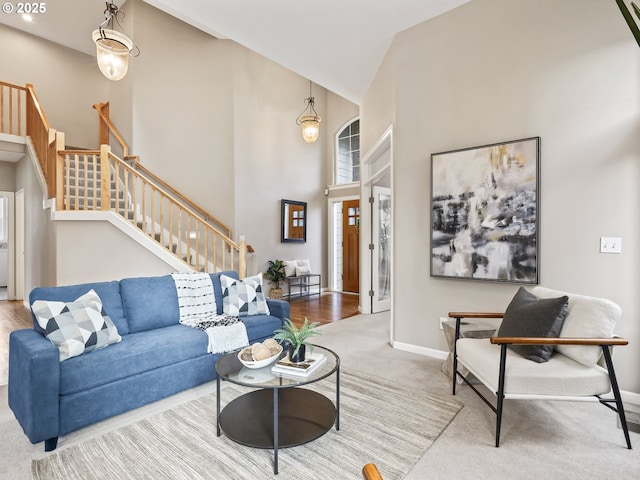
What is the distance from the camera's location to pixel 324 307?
6141mm

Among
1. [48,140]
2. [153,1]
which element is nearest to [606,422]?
[153,1]

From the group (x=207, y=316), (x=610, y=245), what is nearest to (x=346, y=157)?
(x=207, y=316)

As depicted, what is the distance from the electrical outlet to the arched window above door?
5638 mm

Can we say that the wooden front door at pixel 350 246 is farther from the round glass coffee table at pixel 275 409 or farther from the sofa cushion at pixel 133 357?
the round glass coffee table at pixel 275 409

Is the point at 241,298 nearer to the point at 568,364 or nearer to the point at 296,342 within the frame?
the point at 296,342

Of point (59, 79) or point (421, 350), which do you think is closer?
point (421, 350)

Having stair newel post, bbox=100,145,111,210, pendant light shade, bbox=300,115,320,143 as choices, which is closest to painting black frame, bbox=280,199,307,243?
pendant light shade, bbox=300,115,320,143

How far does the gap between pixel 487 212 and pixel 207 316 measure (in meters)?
2.66

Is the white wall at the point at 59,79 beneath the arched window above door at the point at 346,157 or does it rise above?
above

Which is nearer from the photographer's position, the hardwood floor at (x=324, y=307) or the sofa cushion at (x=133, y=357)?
the sofa cushion at (x=133, y=357)

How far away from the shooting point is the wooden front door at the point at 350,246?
7547mm

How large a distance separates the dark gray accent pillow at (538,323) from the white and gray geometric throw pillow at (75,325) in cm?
265

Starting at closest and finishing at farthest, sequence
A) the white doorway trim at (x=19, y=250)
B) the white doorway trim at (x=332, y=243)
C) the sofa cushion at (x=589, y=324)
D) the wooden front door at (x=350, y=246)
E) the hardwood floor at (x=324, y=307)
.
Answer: the sofa cushion at (x=589, y=324)
the hardwood floor at (x=324, y=307)
the white doorway trim at (x=19, y=250)
the wooden front door at (x=350, y=246)
the white doorway trim at (x=332, y=243)

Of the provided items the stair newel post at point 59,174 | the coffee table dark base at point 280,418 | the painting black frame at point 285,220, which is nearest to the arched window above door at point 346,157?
the painting black frame at point 285,220
